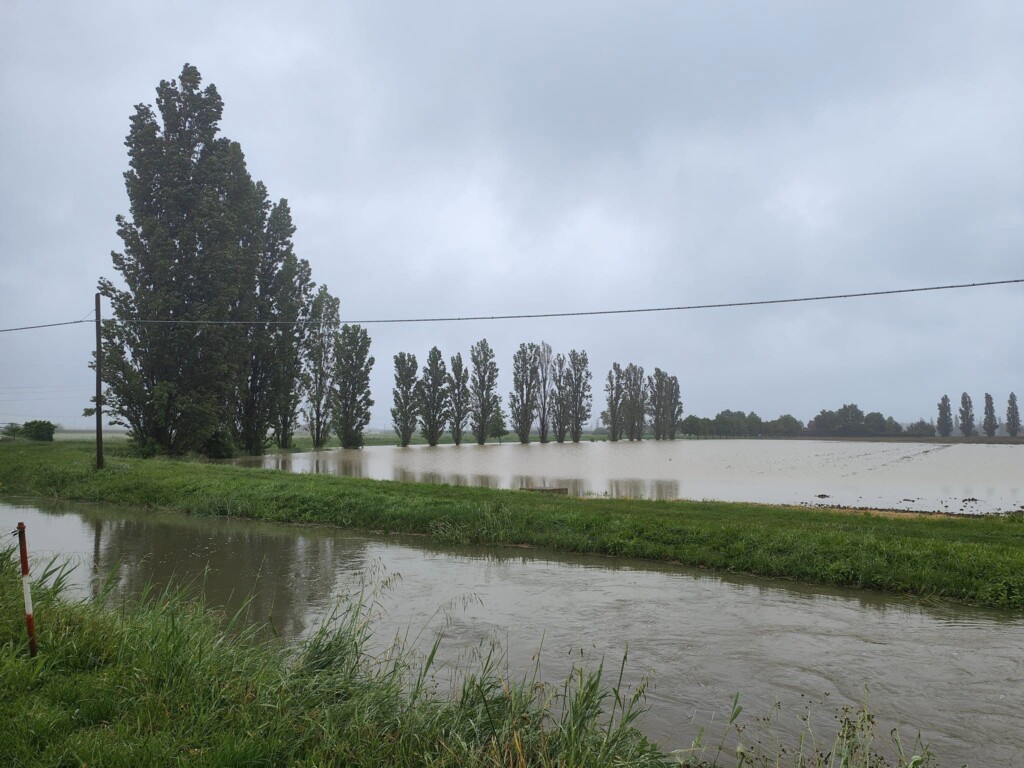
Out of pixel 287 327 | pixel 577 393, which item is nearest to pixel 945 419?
pixel 577 393

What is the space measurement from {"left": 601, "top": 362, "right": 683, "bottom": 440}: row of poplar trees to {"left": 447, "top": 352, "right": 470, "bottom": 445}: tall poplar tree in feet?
82.2

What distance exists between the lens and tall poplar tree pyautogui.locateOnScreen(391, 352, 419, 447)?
189 ft

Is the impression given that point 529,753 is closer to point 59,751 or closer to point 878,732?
point 59,751

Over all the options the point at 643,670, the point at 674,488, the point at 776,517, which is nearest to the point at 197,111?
the point at 674,488

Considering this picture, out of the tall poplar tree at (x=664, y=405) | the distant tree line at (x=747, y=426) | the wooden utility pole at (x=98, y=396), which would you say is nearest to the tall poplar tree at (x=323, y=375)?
the wooden utility pole at (x=98, y=396)

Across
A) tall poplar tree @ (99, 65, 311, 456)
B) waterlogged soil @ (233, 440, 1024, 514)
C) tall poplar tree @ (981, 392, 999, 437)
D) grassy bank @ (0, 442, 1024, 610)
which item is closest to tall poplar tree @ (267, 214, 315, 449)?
tall poplar tree @ (99, 65, 311, 456)

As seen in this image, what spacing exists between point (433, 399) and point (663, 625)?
172 ft

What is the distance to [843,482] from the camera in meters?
26.5

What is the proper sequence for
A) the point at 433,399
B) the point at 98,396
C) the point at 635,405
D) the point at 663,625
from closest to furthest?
the point at 663,625, the point at 98,396, the point at 433,399, the point at 635,405

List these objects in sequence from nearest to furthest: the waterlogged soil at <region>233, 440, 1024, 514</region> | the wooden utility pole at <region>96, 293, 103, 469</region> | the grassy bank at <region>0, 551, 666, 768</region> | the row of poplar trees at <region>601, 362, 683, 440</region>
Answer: the grassy bank at <region>0, 551, 666, 768</region> → the waterlogged soil at <region>233, 440, 1024, 514</region> → the wooden utility pole at <region>96, 293, 103, 469</region> → the row of poplar trees at <region>601, 362, 683, 440</region>

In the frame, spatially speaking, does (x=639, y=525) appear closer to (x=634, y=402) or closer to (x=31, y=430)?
(x=31, y=430)

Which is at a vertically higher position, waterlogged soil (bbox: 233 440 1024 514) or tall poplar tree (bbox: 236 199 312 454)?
tall poplar tree (bbox: 236 199 312 454)

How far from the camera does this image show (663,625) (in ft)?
23.9

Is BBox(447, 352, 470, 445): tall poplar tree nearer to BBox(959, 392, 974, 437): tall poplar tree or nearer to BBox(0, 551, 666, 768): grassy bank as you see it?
BBox(0, 551, 666, 768): grassy bank
